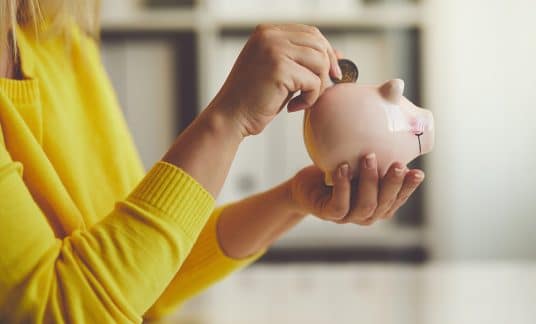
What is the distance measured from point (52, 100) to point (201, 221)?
0.30 meters

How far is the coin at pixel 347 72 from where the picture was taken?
0.66 meters

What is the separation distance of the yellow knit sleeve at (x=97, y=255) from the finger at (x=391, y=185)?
0.17 m

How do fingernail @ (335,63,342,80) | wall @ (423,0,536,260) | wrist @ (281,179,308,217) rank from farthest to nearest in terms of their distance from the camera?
wall @ (423,0,536,260)
wrist @ (281,179,308,217)
fingernail @ (335,63,342,80)

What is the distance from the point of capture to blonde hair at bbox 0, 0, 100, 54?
0.65 m

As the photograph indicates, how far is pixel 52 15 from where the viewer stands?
0.86 m

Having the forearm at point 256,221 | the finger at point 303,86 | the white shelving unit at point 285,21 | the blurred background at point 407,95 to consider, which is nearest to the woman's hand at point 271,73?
the finger at point 303,86

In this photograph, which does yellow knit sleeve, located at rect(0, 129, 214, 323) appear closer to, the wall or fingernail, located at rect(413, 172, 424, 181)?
fingernail, located at rect(413, 172, 424, 181)

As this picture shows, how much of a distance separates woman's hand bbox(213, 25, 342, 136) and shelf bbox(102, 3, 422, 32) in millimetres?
1294

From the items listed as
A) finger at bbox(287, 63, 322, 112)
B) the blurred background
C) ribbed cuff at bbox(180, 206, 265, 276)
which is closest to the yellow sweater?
finger at bbox(287, 63, 322, 112)

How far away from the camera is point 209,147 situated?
0.58m

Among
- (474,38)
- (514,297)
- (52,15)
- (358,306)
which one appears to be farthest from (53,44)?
(474,38)

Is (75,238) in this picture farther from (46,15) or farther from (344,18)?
(344,18)

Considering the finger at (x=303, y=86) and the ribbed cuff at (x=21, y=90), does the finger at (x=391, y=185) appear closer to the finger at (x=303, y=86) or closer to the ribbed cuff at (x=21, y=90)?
the finger at (x=303, y=86)

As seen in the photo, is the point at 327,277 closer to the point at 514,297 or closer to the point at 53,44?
the point at 514,297
